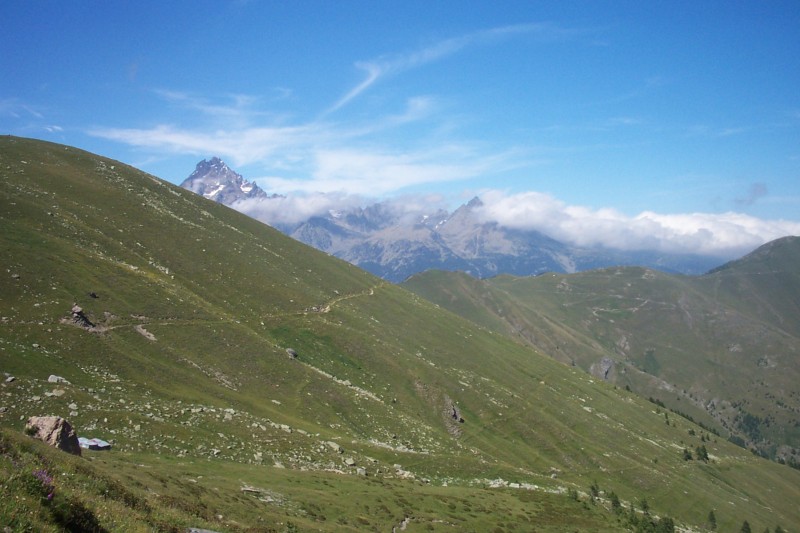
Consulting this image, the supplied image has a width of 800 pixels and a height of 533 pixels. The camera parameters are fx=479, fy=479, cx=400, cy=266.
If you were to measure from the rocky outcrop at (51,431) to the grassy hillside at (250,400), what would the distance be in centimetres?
293

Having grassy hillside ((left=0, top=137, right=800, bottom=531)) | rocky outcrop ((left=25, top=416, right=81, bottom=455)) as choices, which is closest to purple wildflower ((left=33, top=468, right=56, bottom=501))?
grassy hillside ((left=0, top=137, right=800, bottom=531))

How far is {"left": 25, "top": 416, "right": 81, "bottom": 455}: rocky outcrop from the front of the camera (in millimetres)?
36969

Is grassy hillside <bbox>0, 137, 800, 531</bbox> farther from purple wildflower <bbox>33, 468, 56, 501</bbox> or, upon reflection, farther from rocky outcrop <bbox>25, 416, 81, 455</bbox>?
rocky outcrop <bbox>25, 416, 81, 455</bbox>

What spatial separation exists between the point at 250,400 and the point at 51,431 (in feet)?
187

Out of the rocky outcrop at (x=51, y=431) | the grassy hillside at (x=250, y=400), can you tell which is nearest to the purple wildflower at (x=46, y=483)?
the grassy hillside at (x=250, y=400)

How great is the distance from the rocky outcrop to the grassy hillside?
2.93 metres

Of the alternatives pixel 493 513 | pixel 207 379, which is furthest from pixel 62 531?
pixel 207 379

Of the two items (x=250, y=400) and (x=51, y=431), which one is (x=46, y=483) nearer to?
(x=51, y=431)

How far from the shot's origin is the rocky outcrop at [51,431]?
1455 inches

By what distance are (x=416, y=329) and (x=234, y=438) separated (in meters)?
115

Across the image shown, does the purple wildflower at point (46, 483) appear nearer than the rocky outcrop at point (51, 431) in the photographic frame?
Yes

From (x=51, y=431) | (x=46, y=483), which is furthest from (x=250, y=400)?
(x=46, y=483)

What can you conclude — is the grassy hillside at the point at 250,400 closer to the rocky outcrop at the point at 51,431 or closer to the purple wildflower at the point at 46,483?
the purple wildflower at the point at 46,483

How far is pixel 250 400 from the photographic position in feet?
306
